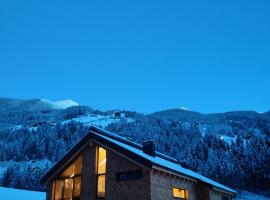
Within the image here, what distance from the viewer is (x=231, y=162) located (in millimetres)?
86188

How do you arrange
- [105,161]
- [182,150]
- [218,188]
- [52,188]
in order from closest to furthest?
[105,161], [52,188], [218,188], [182,150]

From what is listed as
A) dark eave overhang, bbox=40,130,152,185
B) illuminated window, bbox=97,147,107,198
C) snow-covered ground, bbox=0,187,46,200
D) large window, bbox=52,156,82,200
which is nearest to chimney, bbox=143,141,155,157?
illuminated window, bbox=97,147,107,198

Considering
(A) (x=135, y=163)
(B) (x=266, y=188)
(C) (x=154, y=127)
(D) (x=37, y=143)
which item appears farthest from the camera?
(C) (x=154, y=127)

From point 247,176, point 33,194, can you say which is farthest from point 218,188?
point 247,176

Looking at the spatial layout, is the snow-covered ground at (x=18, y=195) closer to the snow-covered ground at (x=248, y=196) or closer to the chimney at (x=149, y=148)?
the chimney at (x=149, y=148)

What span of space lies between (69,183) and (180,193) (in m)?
6.94

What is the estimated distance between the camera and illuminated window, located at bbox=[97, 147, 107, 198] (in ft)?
57.4

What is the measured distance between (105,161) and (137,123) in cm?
16038

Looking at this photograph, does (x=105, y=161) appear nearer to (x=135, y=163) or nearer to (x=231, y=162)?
(x=135, y=163)

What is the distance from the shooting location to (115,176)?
17078 mm

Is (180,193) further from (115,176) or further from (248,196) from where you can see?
(248,196)

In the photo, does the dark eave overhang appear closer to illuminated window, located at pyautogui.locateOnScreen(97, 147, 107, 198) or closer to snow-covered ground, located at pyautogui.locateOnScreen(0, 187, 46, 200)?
illuminated window, located at pyautogui.locateOnScreen(97, 147, 107, 198)

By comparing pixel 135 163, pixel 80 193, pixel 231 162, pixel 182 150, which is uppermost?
pixel 182 150

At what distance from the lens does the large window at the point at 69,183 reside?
18828 millimetres
